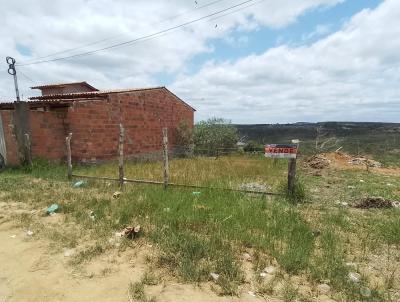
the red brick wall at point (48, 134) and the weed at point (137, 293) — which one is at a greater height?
the red brick wall at point (48, 134)

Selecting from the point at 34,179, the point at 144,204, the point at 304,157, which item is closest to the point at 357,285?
the point at 144,204

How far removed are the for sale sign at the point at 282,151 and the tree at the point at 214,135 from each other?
1268 cm

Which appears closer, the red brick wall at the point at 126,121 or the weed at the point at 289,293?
the weed at the point at 289,293

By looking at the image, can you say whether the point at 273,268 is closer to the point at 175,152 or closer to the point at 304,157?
the point at 304,157

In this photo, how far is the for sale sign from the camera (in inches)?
242

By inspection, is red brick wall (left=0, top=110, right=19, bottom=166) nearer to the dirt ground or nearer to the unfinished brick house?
the unfinished brick house

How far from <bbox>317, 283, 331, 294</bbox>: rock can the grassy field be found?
1.9 inches

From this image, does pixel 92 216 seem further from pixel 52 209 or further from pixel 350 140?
pixel 350 140

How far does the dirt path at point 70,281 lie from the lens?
10.4 feet

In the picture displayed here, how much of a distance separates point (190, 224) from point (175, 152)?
13681 mm

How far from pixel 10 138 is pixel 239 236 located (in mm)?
10098

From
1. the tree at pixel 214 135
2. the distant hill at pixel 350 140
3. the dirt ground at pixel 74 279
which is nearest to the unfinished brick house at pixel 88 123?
the tree at pixel 214 135

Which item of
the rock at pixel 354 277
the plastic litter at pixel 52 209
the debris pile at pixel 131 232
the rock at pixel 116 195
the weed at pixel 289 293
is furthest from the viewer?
the rock at pixel 116 195

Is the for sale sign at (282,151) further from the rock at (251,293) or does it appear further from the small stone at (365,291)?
the rock at (251,293)
